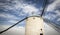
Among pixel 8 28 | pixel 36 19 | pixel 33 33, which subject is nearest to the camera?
pixel 33 33

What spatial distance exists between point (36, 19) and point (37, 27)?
1.61 feet

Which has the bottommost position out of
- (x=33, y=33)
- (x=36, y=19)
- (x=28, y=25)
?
(x=33, y=33)

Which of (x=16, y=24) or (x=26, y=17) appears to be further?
(x=16, y=24)

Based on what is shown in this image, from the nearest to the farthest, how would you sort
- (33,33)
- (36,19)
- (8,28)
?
(33,33) < (36,19) < (8,28)

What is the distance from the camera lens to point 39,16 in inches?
209

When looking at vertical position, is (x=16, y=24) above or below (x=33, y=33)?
above

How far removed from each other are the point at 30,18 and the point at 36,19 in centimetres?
36

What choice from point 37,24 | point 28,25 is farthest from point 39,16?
point 28,25

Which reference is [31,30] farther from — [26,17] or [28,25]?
[26,17]

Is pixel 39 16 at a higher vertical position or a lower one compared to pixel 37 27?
higher

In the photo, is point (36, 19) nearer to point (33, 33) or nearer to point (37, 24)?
point (37, 24)

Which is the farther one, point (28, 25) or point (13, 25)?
point (13, 25)

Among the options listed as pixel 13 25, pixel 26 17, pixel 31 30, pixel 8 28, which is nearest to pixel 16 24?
pixel 13 25

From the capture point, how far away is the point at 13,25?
5938 mm
